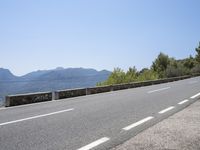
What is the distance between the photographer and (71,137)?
224 inches

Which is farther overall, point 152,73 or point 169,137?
point 152,73

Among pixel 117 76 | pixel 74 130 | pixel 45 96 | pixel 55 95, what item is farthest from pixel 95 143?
pixel 117 76

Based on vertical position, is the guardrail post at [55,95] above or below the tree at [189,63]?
below

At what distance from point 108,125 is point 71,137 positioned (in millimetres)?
1553

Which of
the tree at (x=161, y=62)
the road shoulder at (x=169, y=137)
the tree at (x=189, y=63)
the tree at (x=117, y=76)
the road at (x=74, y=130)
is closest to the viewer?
the road shoulder at (x=169, y=137)

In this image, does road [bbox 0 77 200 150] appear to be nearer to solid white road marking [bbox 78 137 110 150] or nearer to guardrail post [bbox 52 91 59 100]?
solid white road marking [bbox 78 137 110 150]

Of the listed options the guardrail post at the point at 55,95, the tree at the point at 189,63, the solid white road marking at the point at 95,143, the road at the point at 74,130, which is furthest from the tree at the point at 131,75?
the tree at the point at 189,63

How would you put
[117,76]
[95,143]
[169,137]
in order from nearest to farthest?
1. [95,143]
2. [169,137]
3. [117,76]

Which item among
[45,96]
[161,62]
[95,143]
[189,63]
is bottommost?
[95,143]

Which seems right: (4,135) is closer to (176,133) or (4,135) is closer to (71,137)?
(71,137)

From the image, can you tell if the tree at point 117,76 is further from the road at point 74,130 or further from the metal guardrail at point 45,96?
the road at point 74,130

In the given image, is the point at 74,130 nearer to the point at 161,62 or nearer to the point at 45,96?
the point at 45,96

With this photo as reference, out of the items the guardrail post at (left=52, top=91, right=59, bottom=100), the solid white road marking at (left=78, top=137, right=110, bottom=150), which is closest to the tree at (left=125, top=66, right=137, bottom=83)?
the guardrail post at (left=52, top=91, right=59, bottom=100)

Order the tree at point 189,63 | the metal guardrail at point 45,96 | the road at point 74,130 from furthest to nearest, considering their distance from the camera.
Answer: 1. the tree at point 189,63
2. the metal guardrail at point 45,96
3. the road at point 74,130
